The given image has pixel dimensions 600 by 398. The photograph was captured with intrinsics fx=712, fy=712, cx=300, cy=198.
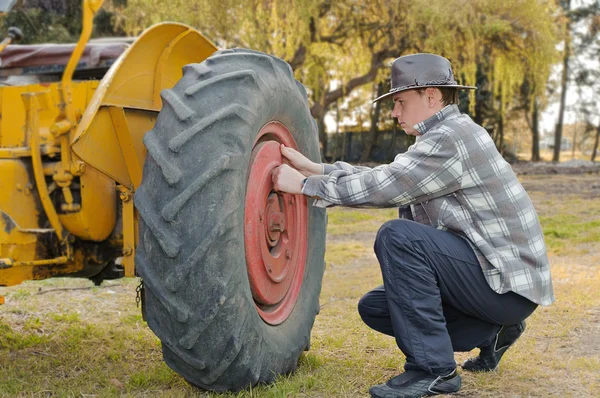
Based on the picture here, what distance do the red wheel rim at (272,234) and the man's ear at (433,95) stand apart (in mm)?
650

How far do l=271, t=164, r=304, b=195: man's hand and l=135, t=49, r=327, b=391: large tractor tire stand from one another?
46mm

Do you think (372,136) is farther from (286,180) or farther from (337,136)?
(286,180)

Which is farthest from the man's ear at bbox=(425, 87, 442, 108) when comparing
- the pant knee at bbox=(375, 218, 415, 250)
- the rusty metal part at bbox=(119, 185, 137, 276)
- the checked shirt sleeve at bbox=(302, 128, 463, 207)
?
the rusty metal part at bbox=(119, 185, 137, 276)

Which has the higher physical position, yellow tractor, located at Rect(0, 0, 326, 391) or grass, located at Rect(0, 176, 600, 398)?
yellow tractor, located at Rect(0, 0, 326, 391)

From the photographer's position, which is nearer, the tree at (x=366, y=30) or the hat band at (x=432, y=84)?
the hat band at (x=432, y=84)

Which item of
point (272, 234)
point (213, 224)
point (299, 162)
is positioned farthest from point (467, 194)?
point (213, 224)

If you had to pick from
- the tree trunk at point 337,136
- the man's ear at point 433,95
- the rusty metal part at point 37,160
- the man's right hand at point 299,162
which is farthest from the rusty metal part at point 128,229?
the tree trunk at point 337,136

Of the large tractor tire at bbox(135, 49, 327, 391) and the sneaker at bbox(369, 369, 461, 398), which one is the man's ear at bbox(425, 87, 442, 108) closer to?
the large tractor tire at bbox(135, 49, 327, 391)

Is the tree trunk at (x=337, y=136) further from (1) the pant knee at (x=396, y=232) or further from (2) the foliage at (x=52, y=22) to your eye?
(1) the pant knee at (x=396, y=232)

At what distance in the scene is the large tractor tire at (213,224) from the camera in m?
2.43

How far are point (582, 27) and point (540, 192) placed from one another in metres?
24.0

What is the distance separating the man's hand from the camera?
2992 mm

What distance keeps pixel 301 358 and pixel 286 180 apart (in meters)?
0.97

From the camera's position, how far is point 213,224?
2.44 metres
